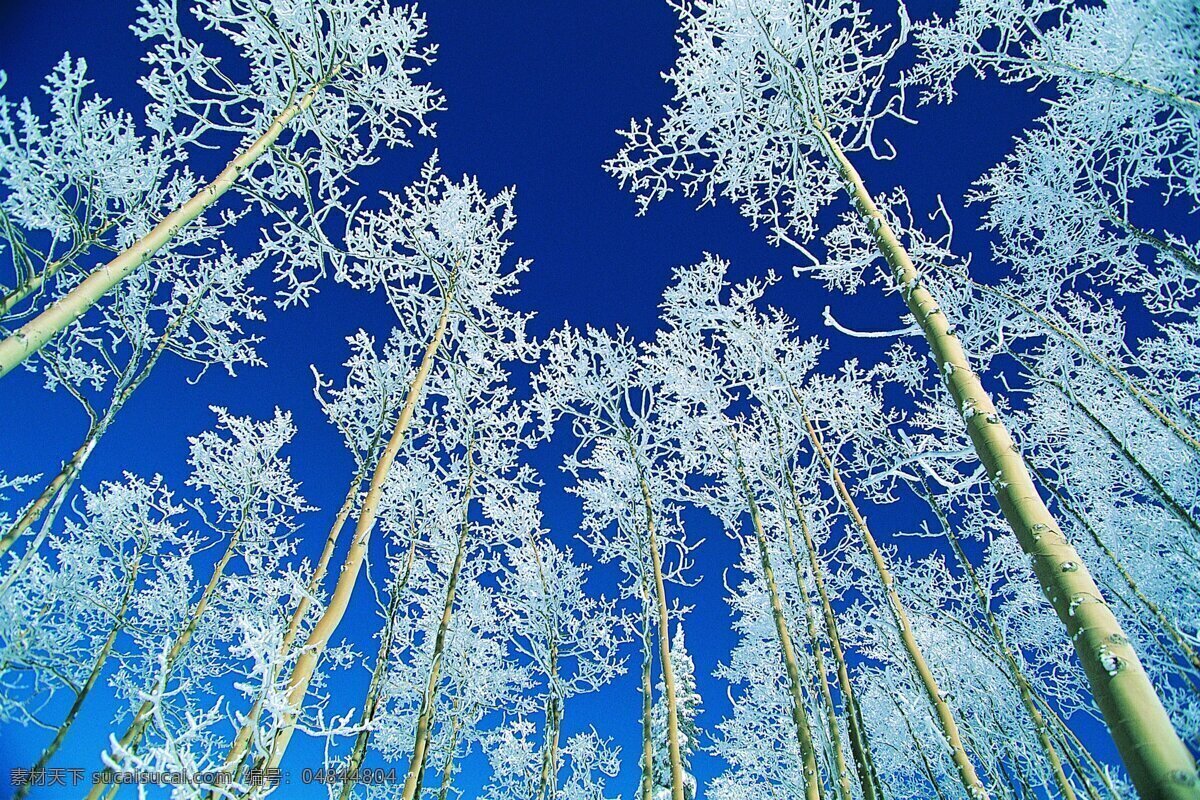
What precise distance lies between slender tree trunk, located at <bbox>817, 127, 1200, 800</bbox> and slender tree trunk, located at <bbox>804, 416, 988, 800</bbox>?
4.12 m

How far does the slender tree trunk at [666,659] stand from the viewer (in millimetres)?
7051

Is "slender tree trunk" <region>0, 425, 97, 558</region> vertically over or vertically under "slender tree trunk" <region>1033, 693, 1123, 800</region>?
over

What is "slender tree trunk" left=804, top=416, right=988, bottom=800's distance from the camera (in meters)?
5.34

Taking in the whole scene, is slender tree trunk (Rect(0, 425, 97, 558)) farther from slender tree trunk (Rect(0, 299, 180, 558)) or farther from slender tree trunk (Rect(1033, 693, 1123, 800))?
slender tree trunk (Rect(1033, 693, 1123, 800))

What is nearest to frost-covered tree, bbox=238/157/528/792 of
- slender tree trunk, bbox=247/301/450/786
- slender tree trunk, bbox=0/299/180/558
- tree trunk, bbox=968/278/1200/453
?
slender tree trunk, bbox=247/301/450/786

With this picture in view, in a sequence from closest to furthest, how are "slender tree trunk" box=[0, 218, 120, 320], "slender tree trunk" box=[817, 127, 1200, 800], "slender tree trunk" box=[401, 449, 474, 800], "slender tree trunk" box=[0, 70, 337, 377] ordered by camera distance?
"slender tree trunk" box=[817, 127, 1200, 800], "slender tree trunk" box=[0, 70, 337, 377], "slender tree trunk" box=[0, 218, 120, 320], "slender tree trunk" box=[401, 449, 474, 800]

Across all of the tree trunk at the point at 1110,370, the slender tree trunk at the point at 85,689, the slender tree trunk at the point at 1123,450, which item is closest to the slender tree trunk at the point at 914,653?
the tree trunk at the point at 1110,370

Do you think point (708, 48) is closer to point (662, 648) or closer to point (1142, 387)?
point (662, 648)

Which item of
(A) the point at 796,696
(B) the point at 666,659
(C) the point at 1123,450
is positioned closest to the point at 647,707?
(B) the point at 666,659

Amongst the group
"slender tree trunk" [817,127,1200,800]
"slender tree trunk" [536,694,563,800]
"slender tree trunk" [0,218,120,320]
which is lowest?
"slender tree trunk" [817,127,1200,800]

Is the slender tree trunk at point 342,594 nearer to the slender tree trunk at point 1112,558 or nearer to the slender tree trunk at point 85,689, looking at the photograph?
the slender tree trunk at point 85,689

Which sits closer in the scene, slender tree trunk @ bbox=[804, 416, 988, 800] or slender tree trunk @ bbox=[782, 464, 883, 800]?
slender tree trunk @ bbox=[804, 416, 988, 800]

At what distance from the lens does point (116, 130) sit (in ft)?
23.2

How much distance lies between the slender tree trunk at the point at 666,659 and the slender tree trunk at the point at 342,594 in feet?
15.5
